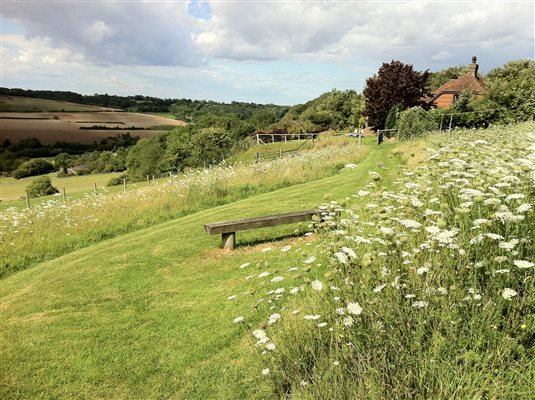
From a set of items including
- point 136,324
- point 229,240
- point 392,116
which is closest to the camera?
point 136,324

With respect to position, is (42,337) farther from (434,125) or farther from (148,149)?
(148,149)

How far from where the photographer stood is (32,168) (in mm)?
74062

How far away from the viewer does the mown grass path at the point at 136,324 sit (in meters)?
4.33

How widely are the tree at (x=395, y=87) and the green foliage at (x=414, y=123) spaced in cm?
1127

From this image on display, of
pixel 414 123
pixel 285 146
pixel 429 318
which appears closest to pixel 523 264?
pixel 429 318

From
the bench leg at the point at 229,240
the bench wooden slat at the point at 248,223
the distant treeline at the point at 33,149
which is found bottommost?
the distant treeline at the point at 33,149

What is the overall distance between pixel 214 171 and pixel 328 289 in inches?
560

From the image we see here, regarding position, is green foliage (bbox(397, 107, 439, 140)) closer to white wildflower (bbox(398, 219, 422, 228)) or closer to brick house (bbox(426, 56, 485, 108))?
brick house (bbox(426, 56, 485, 108))

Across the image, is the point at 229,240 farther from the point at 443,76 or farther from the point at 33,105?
the point at 443,76


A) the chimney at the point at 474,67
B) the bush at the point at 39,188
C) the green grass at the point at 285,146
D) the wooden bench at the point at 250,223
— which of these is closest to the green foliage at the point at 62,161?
the bush at the point at 39,188

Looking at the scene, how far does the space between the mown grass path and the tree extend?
113 ft

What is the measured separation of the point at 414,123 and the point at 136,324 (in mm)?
24845

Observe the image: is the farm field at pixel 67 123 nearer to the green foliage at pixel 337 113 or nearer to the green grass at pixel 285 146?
the green grass at pixel 285 146

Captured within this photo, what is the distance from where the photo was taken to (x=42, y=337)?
18.2ft
